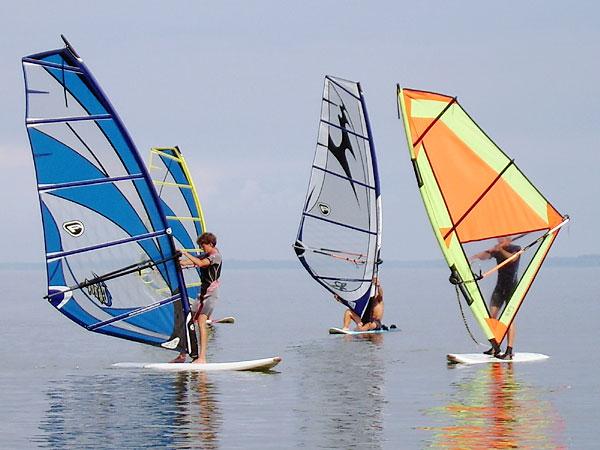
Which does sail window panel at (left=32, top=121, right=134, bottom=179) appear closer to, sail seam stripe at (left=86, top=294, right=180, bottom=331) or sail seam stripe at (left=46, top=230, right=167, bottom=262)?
sail seam stripe at (left=46, top=230, right=167, bottom=262)

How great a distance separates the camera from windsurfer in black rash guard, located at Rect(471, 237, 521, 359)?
72.0 ft

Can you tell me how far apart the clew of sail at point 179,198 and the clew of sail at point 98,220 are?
482 inches

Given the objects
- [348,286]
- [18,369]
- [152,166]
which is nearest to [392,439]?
[18,369]

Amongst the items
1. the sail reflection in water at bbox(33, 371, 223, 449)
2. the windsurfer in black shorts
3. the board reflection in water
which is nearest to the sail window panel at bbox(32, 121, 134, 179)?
the sail reflection in water at bbox(33, 371, 223, 449)

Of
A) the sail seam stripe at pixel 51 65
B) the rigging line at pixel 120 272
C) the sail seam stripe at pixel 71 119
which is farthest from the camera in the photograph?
the rigging line at pixel 120 272

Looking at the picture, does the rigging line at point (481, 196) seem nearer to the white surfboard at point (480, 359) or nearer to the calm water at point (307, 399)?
the white surfboard at point (480, 359)

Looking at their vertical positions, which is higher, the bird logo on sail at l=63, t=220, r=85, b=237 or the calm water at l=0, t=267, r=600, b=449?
the bird logo on sail at l=63, t=220, r=85, b=237

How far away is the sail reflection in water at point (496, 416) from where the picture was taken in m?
14.1

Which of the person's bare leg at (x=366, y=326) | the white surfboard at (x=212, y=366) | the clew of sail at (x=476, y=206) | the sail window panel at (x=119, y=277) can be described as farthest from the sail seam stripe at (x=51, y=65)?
the person's bare leg at (x=366, y=326)

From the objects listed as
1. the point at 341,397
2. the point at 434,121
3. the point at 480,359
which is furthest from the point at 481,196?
the point at 341,397

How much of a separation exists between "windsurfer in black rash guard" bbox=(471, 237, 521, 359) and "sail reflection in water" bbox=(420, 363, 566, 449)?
199 centimetres

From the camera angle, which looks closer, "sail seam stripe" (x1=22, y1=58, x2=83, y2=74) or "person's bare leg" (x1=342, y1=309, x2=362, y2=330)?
"sail seam stripe" (x1=22, y1=58, x2=83, y2=74)

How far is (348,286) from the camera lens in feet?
99.7

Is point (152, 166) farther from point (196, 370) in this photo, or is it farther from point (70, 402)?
point (70, 402)
